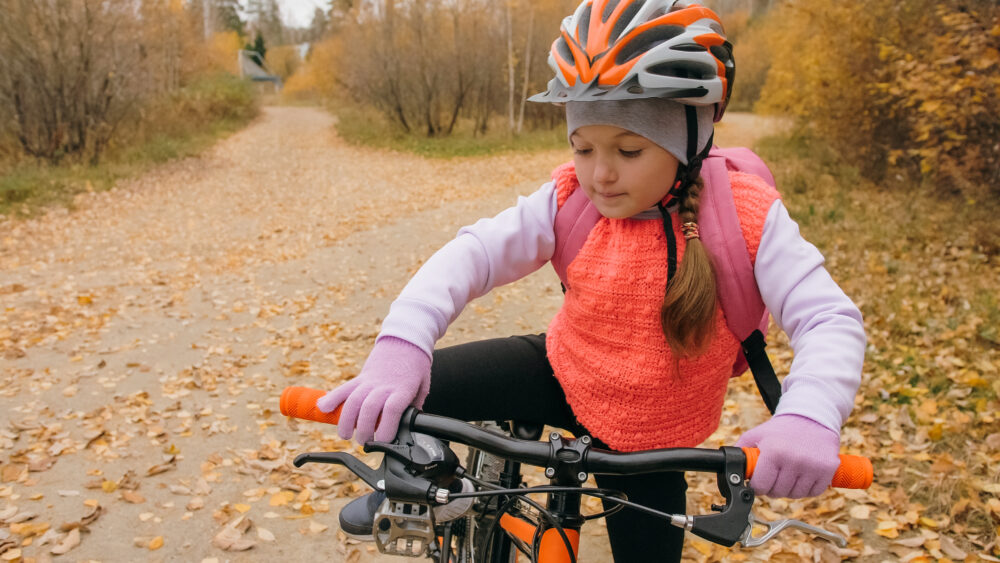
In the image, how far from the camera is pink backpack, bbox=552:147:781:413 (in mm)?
1769

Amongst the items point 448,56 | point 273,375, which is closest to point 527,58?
point 448,56

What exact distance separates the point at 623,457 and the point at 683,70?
0.96 meters

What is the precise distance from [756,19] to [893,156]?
110 feet

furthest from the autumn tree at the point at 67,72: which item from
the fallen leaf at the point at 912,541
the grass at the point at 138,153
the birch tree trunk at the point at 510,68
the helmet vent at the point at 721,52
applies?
the fallen leaf at the point at 912,541

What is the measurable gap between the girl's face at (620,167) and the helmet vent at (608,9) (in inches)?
11.0

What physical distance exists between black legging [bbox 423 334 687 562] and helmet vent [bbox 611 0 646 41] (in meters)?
0.92

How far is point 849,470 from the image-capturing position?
1307 millimetres

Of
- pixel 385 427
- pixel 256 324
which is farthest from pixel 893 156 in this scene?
pixel 385 427

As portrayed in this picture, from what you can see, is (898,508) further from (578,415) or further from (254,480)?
(254,480)

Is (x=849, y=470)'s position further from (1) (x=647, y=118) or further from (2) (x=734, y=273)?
(1) (x=647, y=118)

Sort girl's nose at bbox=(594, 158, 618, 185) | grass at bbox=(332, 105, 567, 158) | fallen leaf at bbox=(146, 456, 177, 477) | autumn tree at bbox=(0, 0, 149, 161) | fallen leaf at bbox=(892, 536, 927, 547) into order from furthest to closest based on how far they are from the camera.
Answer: grass at bbox=(332, 105, 567, 158), autumn tree at bbox=(0, 0, 149, 161), fallen leaf at bbox=(146, 456, 177, 477), fallen leaf at bbox=(892, 536, 927, 547), girl's nose at bbox=(594, 158, 618, 185)

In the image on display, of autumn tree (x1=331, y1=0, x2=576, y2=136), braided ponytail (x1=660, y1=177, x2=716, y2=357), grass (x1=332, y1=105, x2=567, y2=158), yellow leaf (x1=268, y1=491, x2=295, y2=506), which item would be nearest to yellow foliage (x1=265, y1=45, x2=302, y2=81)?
grass (x1=332, y1=105, x2=567, y2=158)

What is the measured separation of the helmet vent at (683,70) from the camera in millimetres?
1662

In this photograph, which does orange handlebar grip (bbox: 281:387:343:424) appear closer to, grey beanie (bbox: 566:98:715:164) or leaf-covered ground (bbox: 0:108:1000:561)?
grey beanie (bbox: 566:98:715:164)
